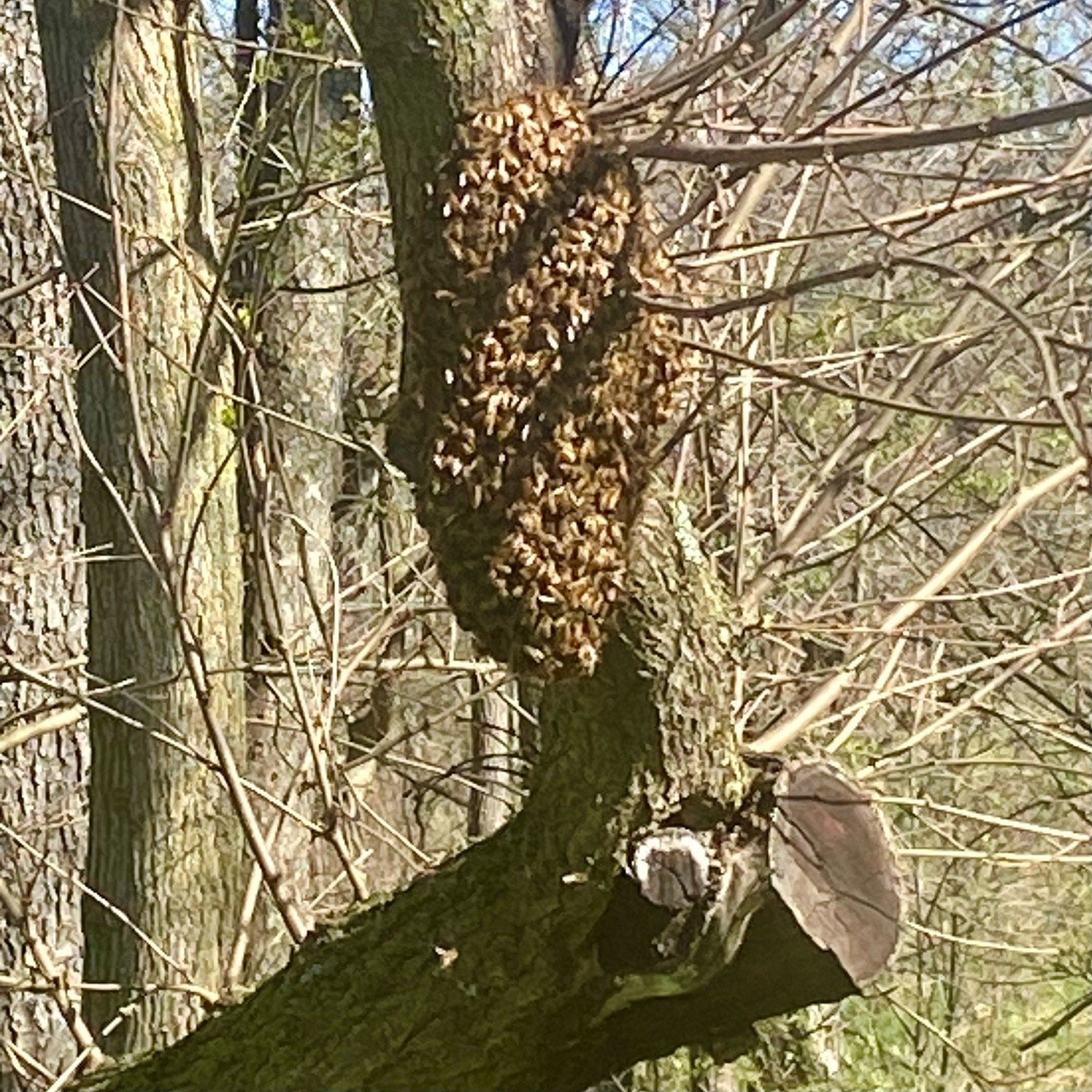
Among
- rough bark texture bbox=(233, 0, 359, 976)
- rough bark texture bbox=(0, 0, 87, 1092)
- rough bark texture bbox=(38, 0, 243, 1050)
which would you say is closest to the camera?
rough bark texture bbox=(233, 0, 359, 976)

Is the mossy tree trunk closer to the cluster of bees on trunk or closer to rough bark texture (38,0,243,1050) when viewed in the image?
the cluster of bees on trunk

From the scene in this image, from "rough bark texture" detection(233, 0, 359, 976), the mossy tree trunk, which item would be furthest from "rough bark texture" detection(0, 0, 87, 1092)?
the mossy tree trunk

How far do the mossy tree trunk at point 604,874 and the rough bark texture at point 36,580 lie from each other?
2.20 m

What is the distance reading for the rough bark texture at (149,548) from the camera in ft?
12.3

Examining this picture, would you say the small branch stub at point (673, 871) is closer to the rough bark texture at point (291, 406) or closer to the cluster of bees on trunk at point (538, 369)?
the cluster of bees on trunk at point (538, 369)

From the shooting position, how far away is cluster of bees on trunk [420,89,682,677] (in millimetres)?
2105

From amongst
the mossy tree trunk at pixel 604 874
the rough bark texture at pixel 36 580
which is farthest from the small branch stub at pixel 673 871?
the rough bark texture at pixel 36 580

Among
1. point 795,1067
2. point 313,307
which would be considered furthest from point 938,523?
point 313,307

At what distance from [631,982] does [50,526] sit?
2.90m

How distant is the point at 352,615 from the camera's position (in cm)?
538

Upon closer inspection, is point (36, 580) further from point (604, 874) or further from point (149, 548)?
point (604, 874)

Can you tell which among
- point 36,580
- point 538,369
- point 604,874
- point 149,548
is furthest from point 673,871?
point 36,580

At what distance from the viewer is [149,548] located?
12.1 feet

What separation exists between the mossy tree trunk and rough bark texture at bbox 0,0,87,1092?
2196mm
